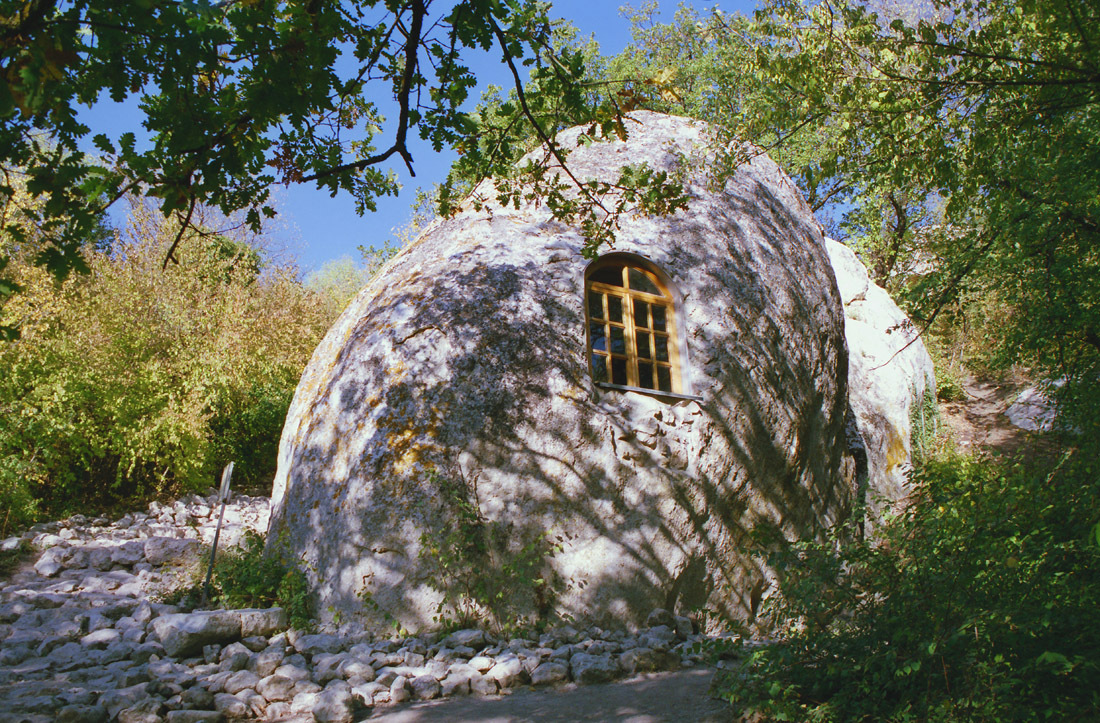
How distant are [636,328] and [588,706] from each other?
375 centimetres

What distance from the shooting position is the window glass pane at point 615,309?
703cm

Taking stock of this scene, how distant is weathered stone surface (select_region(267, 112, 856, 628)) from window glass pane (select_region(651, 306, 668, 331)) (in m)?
0.19

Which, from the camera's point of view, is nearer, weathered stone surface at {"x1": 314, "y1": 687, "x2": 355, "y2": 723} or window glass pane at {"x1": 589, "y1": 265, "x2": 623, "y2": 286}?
weathered stone surface at {"x1": 314, "y1": 687, "x2": 355, "y2": 723}

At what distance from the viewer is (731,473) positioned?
272 inches

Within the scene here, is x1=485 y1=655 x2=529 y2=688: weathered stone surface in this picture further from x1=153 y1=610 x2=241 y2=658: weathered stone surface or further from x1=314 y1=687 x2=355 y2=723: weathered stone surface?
x1=153 y1=610 x2=241 y2=658: weathered stone surface

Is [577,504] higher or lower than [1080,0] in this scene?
lower

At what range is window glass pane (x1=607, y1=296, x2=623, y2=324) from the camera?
23.1ft

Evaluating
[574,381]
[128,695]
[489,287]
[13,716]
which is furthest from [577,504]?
[13,716]

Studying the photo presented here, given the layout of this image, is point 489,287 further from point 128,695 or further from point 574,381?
point 128,695

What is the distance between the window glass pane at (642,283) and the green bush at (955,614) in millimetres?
3641

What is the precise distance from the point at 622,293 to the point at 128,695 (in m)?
5.13

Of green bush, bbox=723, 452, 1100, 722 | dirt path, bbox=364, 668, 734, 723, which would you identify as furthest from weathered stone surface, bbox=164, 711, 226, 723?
green bush, bbox=723, 452, 1100, 722

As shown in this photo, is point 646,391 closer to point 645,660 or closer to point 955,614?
point 645,660

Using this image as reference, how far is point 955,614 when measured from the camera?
3.23 meters
